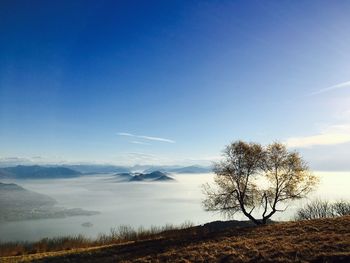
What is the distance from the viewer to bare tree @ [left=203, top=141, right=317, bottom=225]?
38.6 meters

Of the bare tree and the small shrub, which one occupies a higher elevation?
the bare tree

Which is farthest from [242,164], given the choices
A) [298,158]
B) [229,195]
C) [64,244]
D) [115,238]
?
[64,244]

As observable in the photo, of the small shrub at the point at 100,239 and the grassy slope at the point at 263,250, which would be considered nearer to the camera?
the grassy slope at the point at 263,250

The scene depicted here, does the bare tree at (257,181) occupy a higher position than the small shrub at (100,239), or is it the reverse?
the bare tree at (257,181)

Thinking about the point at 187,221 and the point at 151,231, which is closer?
the point at 151,231

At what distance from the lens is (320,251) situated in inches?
717

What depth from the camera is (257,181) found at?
3941 centimetres

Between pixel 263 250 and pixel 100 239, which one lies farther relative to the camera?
pixel 100 239

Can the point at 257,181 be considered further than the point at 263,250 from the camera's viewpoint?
Yes

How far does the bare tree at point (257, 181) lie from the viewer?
3859 centimetres

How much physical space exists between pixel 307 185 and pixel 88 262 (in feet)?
85.4

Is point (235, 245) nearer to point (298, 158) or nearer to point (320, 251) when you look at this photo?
point (320, 251)

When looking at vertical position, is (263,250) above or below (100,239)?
above

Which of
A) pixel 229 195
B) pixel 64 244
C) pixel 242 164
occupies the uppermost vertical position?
pixel 242 164
